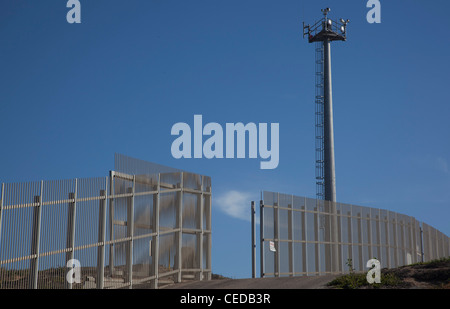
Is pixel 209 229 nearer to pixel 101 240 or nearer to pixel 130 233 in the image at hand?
pixel 130 233

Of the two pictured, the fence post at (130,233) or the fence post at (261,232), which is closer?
the fence post at (130,233)

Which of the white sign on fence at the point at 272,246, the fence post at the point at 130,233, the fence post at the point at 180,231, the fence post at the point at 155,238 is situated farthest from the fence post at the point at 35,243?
the white sign on fence at the point at 272,246

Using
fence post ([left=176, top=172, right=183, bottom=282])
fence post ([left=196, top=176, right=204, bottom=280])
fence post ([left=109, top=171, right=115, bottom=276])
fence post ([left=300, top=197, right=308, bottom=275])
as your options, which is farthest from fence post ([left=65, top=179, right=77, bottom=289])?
fence post ([left=300, top=197, right=308, bottom=275])

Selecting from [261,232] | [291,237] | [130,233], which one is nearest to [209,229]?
[261,232]

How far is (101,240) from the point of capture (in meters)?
15.9

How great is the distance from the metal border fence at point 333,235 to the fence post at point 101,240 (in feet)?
19.4

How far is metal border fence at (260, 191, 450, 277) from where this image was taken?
20938 millimetres

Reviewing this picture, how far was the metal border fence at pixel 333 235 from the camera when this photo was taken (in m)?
20.9

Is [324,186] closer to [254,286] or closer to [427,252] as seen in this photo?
[427,252]

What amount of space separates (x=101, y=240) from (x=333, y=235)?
11246mm

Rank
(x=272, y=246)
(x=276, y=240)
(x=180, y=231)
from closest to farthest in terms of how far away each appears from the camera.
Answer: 1. (x=180, y=231)
2. (x=272, y=246)
3. (x=276, y=240)

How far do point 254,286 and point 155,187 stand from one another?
12.5 feet

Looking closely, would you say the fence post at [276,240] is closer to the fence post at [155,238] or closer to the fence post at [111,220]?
the fence post at [155,238]

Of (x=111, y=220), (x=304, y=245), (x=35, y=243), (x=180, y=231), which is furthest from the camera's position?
(x=304, y=245)
